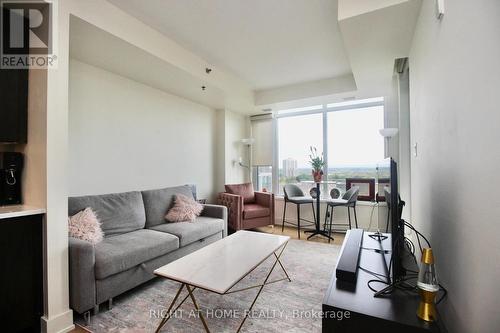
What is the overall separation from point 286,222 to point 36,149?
4184mm

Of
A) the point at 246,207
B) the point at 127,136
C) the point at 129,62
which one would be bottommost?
the point at 246,207

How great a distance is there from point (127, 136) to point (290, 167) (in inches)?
130

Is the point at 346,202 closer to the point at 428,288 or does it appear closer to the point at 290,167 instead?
the point at 290,167

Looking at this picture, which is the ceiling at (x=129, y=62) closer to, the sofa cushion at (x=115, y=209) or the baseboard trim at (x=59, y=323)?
the sofa cushion at (x=115, y=209)

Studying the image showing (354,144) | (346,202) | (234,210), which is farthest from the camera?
(354,144)

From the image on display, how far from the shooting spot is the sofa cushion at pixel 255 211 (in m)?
4.06

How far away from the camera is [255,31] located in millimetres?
2562

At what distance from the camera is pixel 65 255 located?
1.77 meters

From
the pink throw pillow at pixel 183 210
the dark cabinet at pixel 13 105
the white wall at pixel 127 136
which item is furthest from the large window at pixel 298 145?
the dark cabinet at pixel 13 105

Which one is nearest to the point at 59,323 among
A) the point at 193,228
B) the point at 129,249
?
the point at 129,249

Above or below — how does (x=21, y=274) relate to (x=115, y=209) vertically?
below

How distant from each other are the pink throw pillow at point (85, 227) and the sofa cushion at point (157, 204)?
719mm

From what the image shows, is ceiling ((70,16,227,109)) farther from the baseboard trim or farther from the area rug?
the area rug

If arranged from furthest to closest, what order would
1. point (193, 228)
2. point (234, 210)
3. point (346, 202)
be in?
point (234, 210), point (346, 202), point (193, 228)
